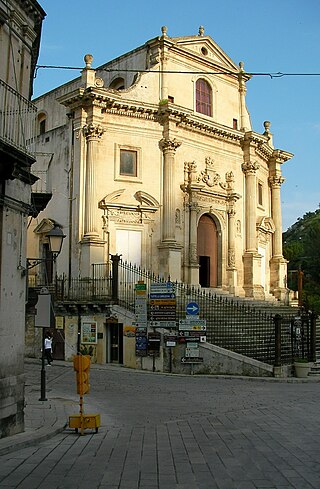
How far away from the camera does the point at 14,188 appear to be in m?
10.5

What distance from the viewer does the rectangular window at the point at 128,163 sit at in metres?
29.1

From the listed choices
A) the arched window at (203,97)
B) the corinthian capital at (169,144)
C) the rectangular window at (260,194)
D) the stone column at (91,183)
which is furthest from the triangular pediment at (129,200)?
the rectangular window at (260,194)

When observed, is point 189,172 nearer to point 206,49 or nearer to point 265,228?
point 265,228

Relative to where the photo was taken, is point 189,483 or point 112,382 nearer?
point 189,483

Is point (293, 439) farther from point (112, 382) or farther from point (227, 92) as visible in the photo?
point (227, 92)

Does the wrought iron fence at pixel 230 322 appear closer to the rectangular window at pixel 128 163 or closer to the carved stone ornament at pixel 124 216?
the carved stone ornament at pixel 124 216

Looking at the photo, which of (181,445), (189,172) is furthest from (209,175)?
(181,445)

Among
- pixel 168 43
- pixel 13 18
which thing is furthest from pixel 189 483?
pixel 168 43

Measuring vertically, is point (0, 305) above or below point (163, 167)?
below

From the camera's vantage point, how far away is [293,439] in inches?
400

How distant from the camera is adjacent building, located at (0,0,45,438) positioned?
9.93 meters

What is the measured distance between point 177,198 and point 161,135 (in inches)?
124

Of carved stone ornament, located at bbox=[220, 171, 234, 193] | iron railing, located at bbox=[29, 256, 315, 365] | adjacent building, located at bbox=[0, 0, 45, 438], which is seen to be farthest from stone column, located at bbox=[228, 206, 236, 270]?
adjacent building, located at bbox=[0, 0, 45, 438]

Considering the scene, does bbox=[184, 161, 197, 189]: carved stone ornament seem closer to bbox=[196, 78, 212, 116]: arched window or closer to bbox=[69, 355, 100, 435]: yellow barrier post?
bbox=[196, 78, 212, 116]: arched window
